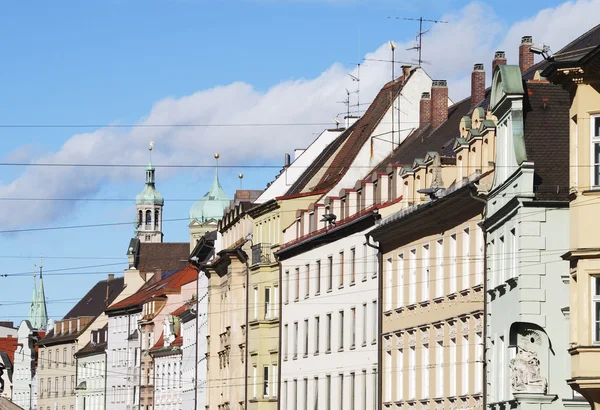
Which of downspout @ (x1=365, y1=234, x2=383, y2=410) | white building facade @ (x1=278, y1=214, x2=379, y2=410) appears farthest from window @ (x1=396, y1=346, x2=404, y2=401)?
white building facade @ (x1=278, y1=214, x2=379, y2=410)

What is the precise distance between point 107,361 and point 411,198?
9451 centimetres

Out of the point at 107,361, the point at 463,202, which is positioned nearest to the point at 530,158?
the point at 463,202

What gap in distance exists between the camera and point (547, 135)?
171 feet

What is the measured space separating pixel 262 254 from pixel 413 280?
91.4 feet

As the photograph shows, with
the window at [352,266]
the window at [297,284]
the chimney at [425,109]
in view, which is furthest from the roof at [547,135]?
the window at [297,284]

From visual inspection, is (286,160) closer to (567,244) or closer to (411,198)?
(411,198)

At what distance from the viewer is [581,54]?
1736 inches

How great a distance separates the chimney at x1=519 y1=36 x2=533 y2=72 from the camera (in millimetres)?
69250

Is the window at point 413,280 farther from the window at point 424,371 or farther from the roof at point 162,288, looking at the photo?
the roof at point 162,288

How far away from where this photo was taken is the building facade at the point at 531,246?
50.2 m

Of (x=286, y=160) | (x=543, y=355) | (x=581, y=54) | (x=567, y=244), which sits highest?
(x=286, y=160)

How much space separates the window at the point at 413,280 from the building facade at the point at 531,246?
1164 centimetres

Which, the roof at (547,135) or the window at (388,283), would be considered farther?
the window at (388,283)

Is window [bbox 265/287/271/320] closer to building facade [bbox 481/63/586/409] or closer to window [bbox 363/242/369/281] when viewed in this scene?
window [bbox 363/242/369/281]
